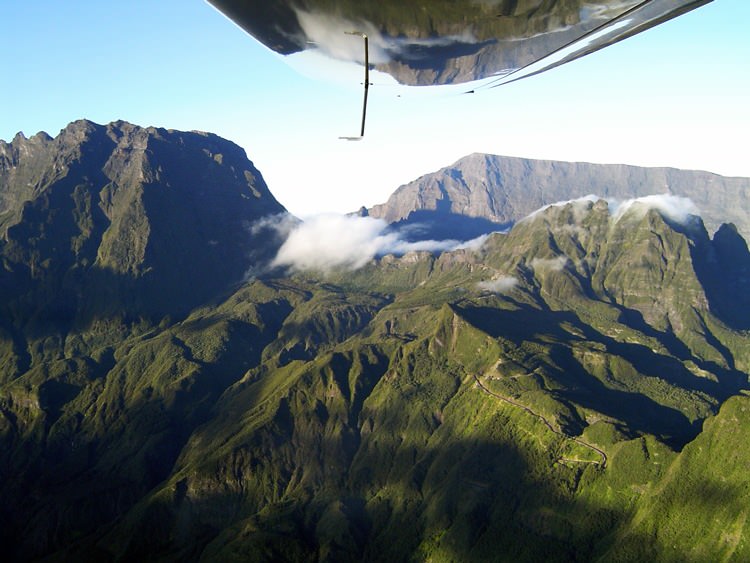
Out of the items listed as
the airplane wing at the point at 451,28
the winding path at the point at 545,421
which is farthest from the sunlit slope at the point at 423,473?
the airplane wing at the point at 451,28

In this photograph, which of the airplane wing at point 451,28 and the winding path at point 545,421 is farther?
the winding path at point 545,421

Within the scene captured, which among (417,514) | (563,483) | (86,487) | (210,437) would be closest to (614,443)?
(563,483)

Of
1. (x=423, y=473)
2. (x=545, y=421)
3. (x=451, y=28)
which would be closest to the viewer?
(x=451, y=28)

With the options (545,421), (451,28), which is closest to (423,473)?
(545,421)

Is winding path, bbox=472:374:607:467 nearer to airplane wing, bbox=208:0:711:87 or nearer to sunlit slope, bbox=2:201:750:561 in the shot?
sunlit slope, bbox=2:201:750:561

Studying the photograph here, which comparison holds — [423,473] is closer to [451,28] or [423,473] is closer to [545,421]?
[545,421]

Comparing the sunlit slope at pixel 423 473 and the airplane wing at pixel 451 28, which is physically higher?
the airplane wing at pixel 451 28

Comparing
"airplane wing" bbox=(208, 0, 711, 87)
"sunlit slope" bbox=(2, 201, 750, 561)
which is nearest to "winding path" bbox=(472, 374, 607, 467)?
"sunlit slope" bbox=(2, 201, 750, 561)

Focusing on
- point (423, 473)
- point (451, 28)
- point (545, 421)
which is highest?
point (451, 28)

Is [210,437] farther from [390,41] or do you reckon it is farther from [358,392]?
[390,41]

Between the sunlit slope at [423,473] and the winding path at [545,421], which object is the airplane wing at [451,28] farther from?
the winding path at [545,421]

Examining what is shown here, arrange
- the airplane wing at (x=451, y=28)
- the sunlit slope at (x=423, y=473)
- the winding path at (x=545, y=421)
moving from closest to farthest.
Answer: the airplane wing at (x=451, y=28) < the sunlit slope at (x=423, y=473) < the winding path at (x=545, y=421)
